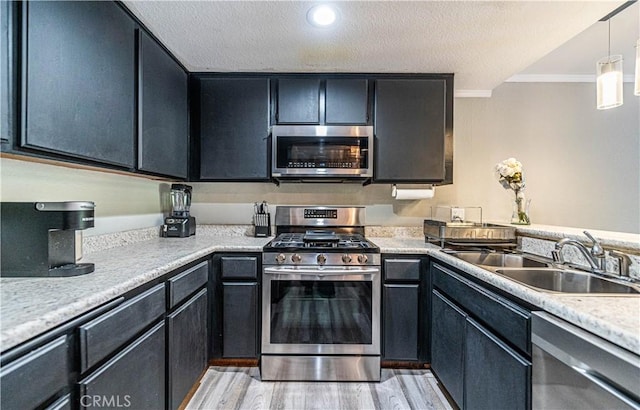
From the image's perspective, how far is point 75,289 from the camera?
3.37 feet

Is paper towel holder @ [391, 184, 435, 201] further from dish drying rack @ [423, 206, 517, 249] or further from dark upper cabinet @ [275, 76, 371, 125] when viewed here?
dark upper cabinet @ [275, 76, 371, 125]

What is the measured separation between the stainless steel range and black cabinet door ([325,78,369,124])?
1.04 metres

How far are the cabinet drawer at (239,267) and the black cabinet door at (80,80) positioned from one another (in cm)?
86

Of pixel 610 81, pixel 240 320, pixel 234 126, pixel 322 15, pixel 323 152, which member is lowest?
pixel 240 320

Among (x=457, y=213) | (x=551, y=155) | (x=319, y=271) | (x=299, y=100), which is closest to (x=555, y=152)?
(x=551, y=155)

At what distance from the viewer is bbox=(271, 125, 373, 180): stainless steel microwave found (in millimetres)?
2357

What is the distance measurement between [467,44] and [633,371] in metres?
1.90

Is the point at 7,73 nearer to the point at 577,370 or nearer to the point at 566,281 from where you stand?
the point at 577,370

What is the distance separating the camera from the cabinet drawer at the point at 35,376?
2.27 ft

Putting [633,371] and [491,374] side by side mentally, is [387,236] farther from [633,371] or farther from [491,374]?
[633,371]

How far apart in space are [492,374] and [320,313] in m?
1.05

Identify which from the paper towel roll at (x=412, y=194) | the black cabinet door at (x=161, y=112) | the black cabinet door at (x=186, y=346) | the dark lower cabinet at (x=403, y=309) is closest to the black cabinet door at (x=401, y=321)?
the dark lower cabinet at (x=403, y=309)

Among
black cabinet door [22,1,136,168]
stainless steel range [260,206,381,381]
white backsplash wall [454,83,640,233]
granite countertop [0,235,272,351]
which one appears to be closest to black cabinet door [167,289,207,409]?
granite countertop [0,235,272,351]

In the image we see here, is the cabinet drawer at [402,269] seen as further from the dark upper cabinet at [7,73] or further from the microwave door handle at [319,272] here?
the dark upper cabinet at [7,73]
